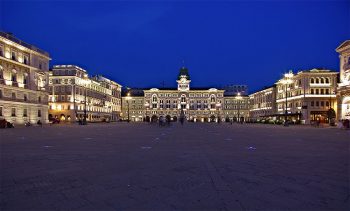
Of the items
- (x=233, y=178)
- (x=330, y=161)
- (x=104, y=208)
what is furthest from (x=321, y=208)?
(x=330, y=161)

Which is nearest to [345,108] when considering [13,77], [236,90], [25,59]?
[13,77]

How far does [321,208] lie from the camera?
492 cm

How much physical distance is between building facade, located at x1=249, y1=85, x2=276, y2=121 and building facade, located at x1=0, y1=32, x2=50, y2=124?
78.5 meters

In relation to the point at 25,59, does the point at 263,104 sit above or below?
below

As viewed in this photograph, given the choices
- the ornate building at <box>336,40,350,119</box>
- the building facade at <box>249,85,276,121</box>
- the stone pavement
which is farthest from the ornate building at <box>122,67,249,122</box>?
the stone pavement

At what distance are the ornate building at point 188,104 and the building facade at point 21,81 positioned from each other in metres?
98.5

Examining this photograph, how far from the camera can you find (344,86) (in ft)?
197

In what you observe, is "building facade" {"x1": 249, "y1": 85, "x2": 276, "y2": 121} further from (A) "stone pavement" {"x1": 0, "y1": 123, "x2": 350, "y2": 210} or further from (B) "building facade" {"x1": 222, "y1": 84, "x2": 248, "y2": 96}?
(A) "stone pavement" {"x1": 0, "y1": 123, "x2": 350, "y2": 210}

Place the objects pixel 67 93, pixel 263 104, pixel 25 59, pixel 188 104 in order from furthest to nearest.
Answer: pixel 188 104 < pixel 263 104 < pixel 67 93 < pixel 25 59

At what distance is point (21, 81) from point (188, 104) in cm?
11531

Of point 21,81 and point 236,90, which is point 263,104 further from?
point 21,81

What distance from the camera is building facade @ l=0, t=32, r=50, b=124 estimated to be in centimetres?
5803

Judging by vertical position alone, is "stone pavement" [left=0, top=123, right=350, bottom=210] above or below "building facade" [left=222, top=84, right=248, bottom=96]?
below

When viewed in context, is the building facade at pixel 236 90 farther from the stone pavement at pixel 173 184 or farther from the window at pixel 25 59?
the stone pavement at pixel 173 184
